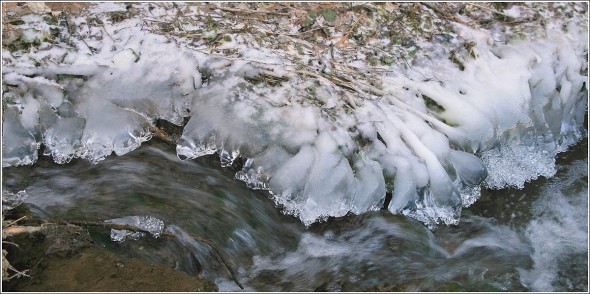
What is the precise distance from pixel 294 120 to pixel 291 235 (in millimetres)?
704

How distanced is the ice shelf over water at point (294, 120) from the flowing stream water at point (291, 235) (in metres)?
0.11

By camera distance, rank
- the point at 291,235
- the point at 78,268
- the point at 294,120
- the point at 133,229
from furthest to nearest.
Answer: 1. the point at 294,120
2. the point at 291,235
3. the point at 133,229
4. the point at 78,268

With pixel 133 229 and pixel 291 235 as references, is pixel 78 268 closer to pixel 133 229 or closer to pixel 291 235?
pixel 133 229

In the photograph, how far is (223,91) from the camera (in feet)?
12.1

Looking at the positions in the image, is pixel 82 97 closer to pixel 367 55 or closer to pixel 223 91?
pixel 223 91

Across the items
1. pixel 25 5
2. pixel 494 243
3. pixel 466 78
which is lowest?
pixel 494 243

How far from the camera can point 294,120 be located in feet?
11.8

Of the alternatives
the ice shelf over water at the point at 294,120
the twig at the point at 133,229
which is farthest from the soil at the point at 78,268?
the ice shelf over water at the point at 294,120

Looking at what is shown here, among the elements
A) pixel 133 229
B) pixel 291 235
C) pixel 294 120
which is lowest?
pixel 291 235

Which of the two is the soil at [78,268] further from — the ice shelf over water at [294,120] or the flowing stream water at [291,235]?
the ice shelf over water at [294,120]

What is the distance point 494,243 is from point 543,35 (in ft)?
Answer: 6.10

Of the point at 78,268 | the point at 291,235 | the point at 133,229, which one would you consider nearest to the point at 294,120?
the point at 291,235

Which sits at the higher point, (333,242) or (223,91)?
(223,91)

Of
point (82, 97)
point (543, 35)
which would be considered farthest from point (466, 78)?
point (82, 97)
